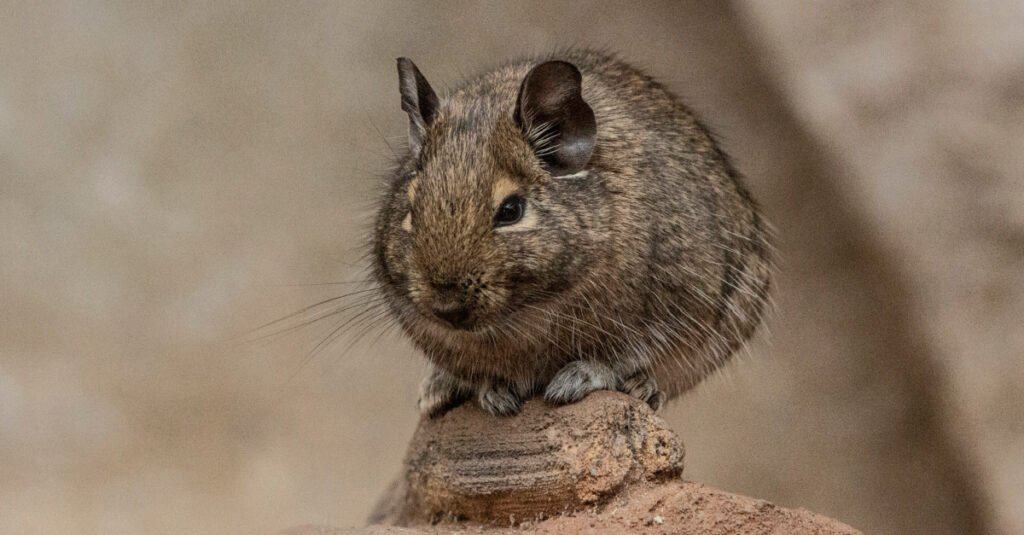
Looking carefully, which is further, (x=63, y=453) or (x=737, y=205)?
(x=63, y=453)

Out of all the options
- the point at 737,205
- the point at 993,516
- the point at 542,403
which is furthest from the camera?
the point at 993,516

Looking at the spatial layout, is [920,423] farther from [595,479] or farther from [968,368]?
[595,479]

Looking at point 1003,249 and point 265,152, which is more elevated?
point 265,152

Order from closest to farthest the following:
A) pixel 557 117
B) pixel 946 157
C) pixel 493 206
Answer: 1. pixel 493 206
2. pixel 557 117
3. pixel 946 157

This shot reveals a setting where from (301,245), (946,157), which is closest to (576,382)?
(946,157)

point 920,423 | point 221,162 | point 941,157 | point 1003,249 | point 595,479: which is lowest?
point 595,479

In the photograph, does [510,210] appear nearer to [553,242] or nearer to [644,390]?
[553,242]

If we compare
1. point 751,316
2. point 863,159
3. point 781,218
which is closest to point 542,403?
point 751,316
